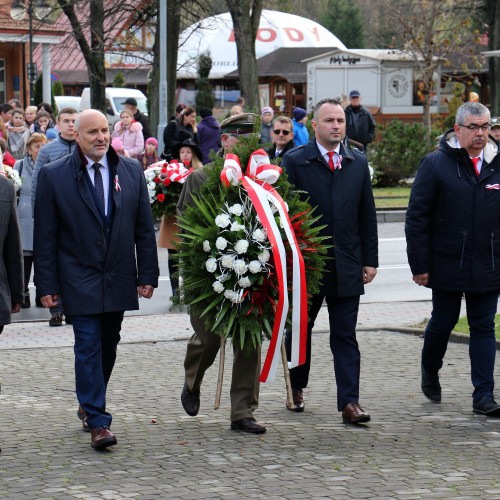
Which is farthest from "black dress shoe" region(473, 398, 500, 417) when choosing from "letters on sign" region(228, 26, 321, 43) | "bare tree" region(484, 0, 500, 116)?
Result: "letters on sign" region(228, 26, 321, 43)

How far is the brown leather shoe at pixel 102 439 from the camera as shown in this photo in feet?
23.3

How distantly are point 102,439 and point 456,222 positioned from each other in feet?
8.90

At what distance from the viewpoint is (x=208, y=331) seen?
7.79 m

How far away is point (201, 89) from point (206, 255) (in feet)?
137

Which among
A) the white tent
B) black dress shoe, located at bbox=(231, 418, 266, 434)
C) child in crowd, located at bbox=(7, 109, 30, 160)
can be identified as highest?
the white tent

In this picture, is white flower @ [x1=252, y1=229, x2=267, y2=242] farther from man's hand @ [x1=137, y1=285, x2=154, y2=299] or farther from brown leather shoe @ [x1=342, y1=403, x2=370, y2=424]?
brown leather shoe @ [x1=342, y1=403, x2=370, y2=424]

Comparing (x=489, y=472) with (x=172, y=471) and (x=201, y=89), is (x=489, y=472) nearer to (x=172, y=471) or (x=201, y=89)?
(x=172, y=471)

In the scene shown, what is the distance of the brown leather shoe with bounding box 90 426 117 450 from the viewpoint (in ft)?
23.3

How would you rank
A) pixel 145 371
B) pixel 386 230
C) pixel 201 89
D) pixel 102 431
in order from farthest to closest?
pixel 201 89 → pixel 386 230 → pixel 145 371 → pixel 102 431

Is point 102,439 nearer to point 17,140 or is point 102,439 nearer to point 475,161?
Answer: point 475,161

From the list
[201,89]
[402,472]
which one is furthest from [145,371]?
→ [201,89]

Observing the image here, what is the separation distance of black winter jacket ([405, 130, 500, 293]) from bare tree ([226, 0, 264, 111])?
80.6ft

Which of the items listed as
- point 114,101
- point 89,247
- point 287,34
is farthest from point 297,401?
point 287,34

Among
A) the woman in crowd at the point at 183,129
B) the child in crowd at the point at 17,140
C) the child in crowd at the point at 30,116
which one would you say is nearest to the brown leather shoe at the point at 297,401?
the child in crowd at the point at 17,140
